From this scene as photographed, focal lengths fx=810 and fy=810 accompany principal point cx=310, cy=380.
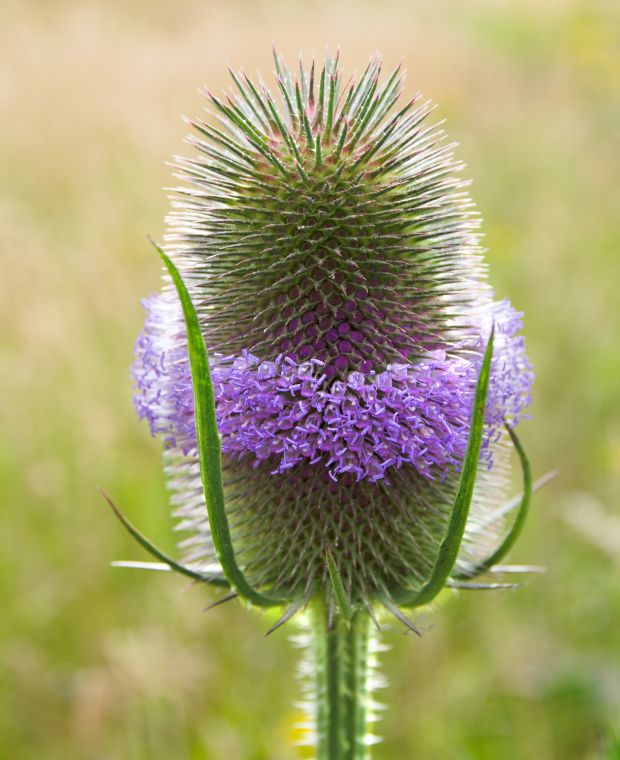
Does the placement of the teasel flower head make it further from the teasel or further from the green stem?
the green stem

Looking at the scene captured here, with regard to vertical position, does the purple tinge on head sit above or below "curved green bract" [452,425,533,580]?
above

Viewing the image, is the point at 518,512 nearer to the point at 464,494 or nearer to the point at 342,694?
the point at 464,494

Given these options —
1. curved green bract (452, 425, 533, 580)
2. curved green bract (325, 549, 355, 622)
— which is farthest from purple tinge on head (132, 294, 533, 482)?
curved green bract (325, 549, 355, 622)

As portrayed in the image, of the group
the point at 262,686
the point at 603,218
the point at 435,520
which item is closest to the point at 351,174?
the point at 435,520

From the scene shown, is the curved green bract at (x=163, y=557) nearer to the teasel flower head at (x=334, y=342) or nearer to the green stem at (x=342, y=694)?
the teasel flower head at (x=334, y=342)

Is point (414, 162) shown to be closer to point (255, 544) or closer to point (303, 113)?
point (303, 113)

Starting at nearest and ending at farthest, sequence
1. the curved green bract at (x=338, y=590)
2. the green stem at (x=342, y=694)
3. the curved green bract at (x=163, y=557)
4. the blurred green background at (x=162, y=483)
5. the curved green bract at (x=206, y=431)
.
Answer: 1. the curved green bract at (x=206, y=431)
2. the curved green bract at (x=338, y=590)
3. the curved green bract at (x=163, y=557)
4. the green stem at (x=342, y=694)
5. the blurred green background at (x=162, y=483)

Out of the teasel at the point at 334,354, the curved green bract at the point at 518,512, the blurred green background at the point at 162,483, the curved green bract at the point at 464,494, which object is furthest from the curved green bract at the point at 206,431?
the blurred green background at the point at 162,483
